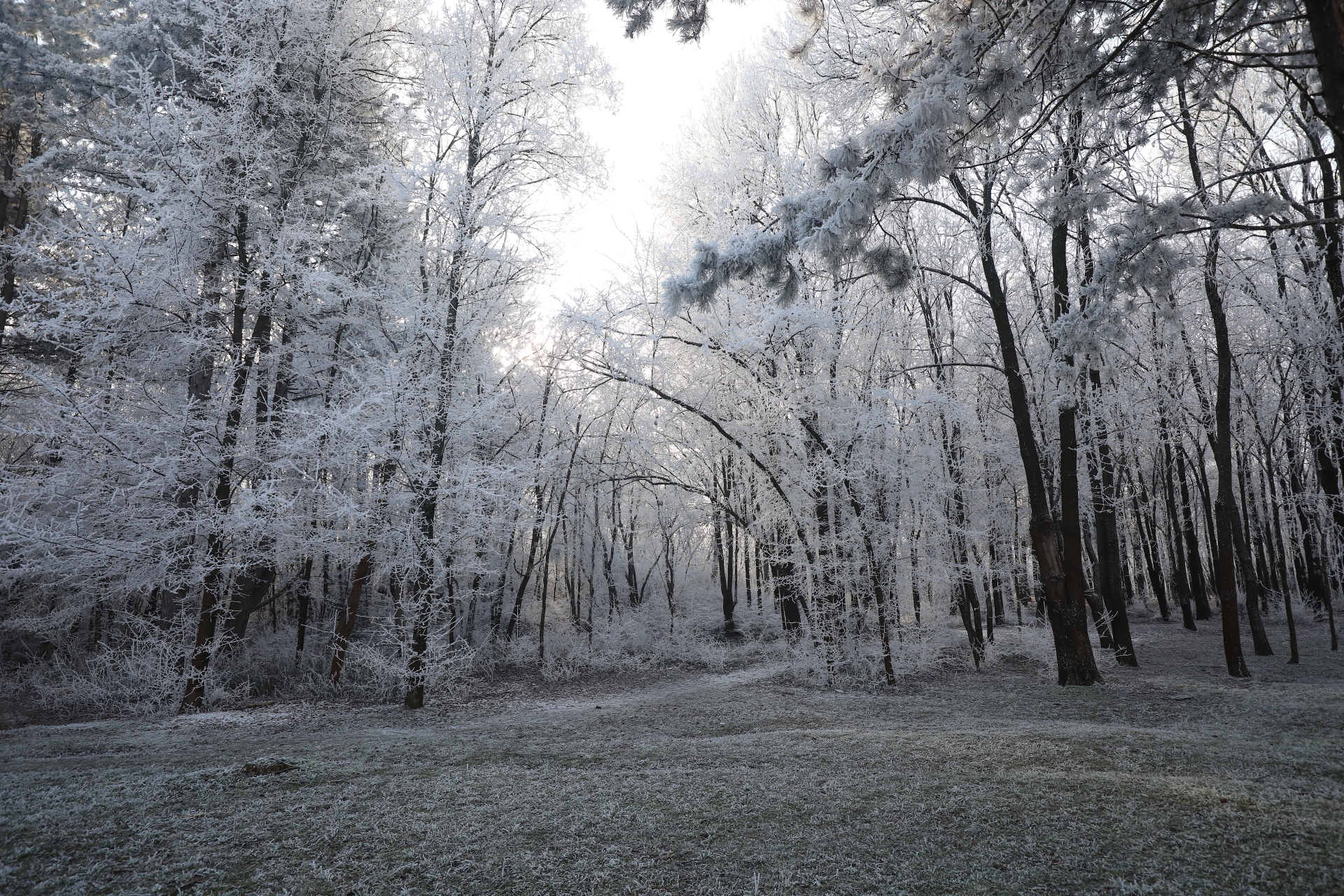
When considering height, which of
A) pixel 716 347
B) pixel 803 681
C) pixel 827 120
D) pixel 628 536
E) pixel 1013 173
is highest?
pixel 827 120

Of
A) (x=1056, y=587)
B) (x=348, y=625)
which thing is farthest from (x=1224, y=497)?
(x=348, y=625)

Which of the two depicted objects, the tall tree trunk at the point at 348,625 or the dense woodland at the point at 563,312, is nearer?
the dense woodland at the point at 563,312

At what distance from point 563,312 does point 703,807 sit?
8597mm

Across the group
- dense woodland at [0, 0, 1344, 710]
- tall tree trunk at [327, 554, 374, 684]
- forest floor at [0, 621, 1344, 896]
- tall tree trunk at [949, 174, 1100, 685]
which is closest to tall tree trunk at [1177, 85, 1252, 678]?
dense woodland at [0, 0, 1344, 710]

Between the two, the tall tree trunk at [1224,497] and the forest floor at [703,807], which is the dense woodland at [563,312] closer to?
the tall tree trunk at [1224,497]

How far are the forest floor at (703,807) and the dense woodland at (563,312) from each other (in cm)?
320

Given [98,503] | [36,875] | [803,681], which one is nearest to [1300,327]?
[803,681]

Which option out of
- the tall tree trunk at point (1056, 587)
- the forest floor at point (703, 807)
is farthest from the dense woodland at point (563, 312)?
the forest floor at point (703, 807)

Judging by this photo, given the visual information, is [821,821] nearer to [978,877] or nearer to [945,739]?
[978,877]

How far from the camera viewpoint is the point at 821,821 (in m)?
3.40

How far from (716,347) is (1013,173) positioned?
4.95 meters

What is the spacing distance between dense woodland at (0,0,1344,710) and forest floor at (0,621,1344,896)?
320 centimetres

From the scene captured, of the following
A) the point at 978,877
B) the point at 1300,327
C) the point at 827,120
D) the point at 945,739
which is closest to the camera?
the point at 978,877

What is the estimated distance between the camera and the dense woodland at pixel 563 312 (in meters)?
6.78
